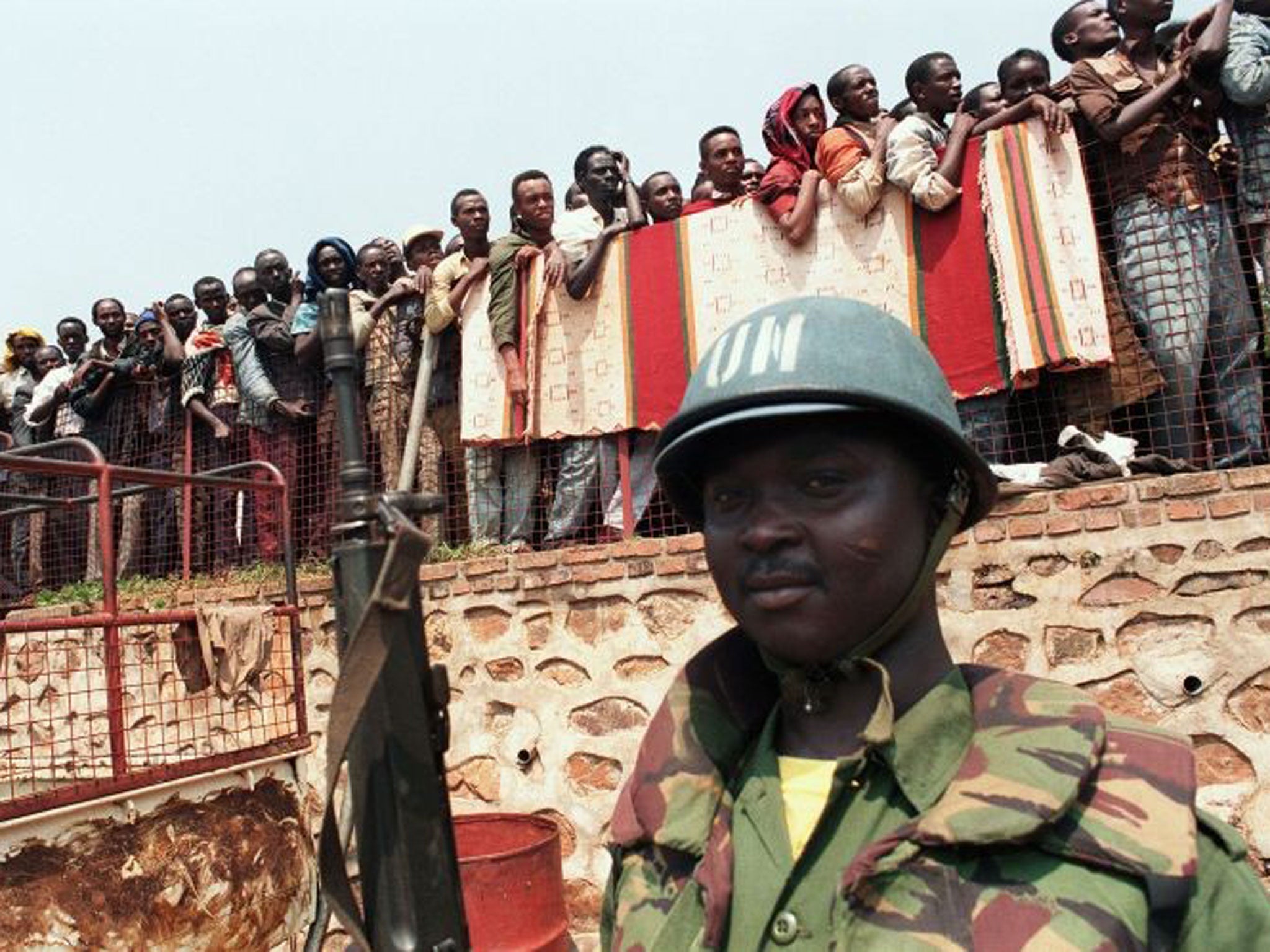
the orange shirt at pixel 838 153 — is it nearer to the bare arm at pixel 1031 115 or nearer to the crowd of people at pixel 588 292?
the crowd of people at pixel 588 292

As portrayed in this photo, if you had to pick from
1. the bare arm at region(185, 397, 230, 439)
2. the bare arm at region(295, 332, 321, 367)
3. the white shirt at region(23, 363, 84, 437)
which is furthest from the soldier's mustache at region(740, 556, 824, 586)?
the white shirt at region(23, 363, 84, 437)

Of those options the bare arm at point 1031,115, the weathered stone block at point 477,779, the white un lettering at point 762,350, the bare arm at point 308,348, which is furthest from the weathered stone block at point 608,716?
the white un lettering at point 762,350

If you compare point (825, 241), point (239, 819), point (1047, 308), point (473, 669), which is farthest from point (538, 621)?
point (1047, 308)

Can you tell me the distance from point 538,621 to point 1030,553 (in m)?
2.29

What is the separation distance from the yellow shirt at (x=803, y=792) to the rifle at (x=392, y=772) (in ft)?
1.48

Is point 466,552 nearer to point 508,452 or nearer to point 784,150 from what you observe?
point 508,452

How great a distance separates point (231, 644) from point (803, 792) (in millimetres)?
4032

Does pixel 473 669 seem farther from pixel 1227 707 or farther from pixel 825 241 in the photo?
pixel 1227 707

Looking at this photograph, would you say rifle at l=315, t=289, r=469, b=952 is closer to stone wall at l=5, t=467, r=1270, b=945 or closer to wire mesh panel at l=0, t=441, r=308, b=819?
wire mesh panel at l=0, t=441, r=308, b=819

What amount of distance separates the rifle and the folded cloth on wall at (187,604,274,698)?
3.61 metres

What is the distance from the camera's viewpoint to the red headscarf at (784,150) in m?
4.75

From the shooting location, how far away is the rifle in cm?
131

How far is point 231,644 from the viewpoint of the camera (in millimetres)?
4668

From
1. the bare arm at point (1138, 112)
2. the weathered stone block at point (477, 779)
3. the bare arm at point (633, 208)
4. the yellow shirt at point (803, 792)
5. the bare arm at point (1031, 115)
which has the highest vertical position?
the bare arm at point (633, 208)
